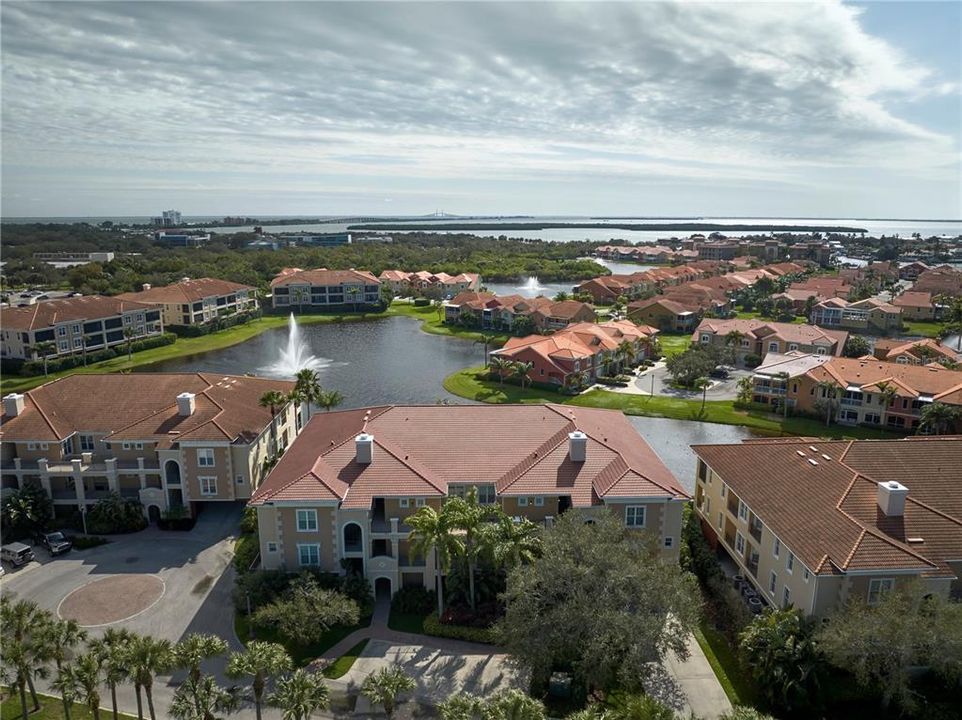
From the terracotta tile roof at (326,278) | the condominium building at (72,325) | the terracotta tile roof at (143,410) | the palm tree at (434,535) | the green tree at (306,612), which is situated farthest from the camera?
the terracotta tile roof at (326,278)

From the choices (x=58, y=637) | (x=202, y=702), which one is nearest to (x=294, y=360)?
(x=58, y=637)

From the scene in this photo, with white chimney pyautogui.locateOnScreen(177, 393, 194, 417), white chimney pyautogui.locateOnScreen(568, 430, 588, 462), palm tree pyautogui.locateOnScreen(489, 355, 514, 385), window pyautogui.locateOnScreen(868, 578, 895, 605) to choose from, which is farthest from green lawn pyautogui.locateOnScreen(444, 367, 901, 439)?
window pyautogui.locateOnScreen(868, 578, 895, 605)

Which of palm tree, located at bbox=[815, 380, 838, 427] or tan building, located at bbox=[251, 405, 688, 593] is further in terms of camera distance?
palm tree, located at bbox=[815, 380, 838, 427]

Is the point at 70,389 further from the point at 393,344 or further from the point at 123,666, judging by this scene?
the point at 393,344

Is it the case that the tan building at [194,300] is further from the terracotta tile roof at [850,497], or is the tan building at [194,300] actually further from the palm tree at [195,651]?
the terracotta tile roof at [850,497]

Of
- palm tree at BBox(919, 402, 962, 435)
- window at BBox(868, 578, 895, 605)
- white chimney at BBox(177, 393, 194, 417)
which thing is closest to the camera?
window at BBox(868, 578, 895, 605)

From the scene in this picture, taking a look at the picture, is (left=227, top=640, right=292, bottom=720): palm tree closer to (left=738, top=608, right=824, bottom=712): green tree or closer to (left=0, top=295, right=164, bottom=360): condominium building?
(left=738, top=608, right=824, bottom=712): green tree

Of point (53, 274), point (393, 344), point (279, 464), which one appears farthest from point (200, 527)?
point (53, 274)

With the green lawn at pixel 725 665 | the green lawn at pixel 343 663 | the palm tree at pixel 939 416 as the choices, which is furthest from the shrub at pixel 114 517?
the palm tree at pixel 939 416
